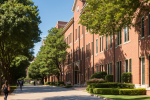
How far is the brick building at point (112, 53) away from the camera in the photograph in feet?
69.5

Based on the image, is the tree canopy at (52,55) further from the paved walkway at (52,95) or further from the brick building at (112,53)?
the paved walkway at (52,95)

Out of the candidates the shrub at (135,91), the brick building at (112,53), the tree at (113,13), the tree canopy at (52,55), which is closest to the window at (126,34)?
the brick building at (112,53)

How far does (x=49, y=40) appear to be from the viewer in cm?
5531

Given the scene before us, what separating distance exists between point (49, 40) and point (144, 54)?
121ft

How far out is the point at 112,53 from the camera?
97.6 ft

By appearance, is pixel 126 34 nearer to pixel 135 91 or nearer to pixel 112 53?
pixel 112 53

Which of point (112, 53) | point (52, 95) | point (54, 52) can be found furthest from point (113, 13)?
point (54, 52)

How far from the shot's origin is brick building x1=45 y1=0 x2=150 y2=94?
21189 millimetres

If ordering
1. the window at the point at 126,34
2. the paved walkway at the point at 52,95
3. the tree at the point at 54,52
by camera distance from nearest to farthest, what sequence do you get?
1. the paved walkway at the point at 52,95
2. the window at the point at 126,34
3. the tree at the point at 54,52

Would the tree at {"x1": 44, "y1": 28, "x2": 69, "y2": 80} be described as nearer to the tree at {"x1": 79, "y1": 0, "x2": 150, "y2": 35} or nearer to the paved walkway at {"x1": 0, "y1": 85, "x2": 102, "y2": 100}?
the paved walkway at {"x1": 0, "y1": 85, "x2": 102, "y2": 100}

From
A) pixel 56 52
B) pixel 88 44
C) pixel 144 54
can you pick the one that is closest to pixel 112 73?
pixel 144 54

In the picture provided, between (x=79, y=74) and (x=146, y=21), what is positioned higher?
(x=146, y=21)

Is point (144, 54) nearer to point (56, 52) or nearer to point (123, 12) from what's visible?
point (123, 12)

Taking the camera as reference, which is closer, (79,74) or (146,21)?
(146,21)
